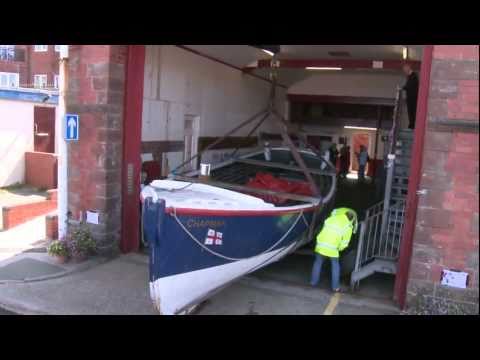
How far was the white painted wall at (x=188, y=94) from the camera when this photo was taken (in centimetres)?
824

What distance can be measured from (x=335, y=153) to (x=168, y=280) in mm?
13887

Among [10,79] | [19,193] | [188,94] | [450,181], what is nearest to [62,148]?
[188,94]

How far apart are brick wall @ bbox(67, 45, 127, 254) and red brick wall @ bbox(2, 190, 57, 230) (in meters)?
2.61

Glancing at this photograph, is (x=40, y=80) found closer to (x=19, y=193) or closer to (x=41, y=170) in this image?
(x=41, y=170)

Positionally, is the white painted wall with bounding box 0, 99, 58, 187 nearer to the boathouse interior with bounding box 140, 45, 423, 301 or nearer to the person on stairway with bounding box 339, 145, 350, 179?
the boathouse interior with bounding box 140, 45, 423, 301

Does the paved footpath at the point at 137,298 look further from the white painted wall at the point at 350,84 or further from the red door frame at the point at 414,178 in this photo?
the white painted wall at the point at 350,84

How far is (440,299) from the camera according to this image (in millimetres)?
5285

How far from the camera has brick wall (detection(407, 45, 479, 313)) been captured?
16.2ft

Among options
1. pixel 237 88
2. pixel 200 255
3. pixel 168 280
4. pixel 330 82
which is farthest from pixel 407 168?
pixel 330 82

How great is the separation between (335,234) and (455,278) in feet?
5.30

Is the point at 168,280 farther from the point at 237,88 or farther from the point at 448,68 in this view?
the point at 237,88

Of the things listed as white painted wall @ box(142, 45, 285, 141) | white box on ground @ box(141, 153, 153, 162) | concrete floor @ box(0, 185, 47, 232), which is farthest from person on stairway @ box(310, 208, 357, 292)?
concrete floor @ box(0, 185, 47, 232)

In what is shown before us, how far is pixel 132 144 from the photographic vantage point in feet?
23.7

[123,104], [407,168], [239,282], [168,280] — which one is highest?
[123,104]
